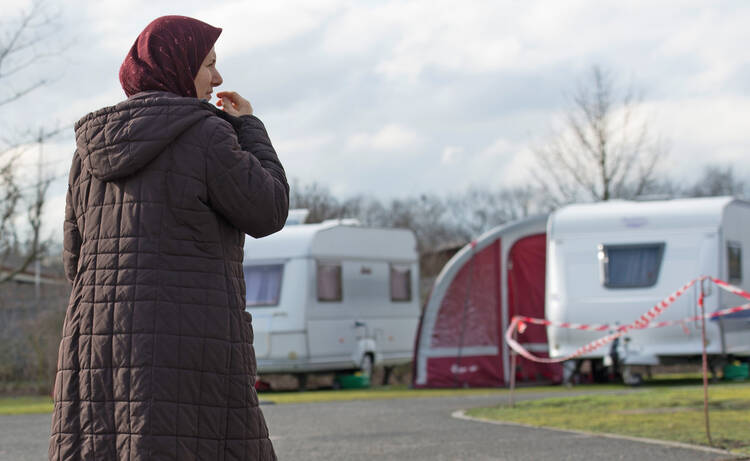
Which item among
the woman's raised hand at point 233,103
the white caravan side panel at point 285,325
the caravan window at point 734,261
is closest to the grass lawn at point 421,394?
the white caravan side panel at point 285,325

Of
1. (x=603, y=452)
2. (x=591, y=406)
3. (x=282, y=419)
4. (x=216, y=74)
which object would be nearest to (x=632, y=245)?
(x=591, y=406)

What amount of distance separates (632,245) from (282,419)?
23.8 ft

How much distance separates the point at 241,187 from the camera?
323cm

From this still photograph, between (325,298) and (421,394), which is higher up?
(325,298)

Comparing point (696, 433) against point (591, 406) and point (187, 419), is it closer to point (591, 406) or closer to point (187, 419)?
point (591, 406)

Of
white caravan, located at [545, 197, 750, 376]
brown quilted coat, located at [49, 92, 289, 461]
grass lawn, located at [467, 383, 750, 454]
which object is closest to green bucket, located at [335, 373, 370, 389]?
white caravan, located at [545, 197, 750, 376]

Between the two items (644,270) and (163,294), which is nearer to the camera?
(163,294)

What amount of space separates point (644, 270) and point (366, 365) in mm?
5115

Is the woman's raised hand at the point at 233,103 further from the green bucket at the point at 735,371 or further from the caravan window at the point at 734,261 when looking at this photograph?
the green bucket at the point at 735,371

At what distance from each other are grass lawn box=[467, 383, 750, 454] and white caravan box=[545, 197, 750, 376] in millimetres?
2834

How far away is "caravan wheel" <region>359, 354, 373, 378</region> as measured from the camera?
Result: 1925 centimetres

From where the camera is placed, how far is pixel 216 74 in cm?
351

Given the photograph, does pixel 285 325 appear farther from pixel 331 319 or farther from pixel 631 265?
pixel 631 265

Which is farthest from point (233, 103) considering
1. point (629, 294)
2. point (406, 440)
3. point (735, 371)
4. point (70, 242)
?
point (735, 371)
